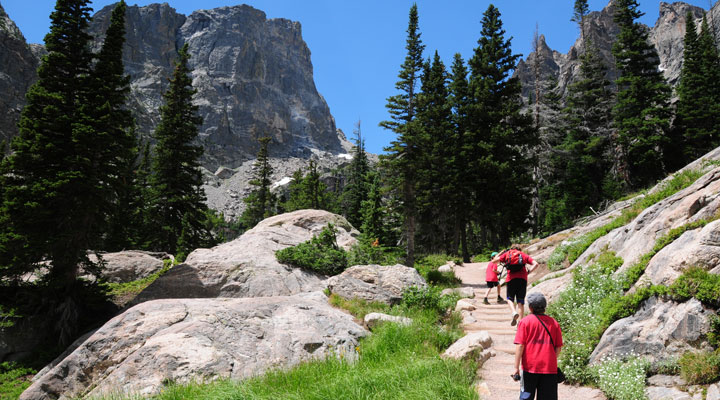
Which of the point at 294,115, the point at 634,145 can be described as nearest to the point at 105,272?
the point at 634,145

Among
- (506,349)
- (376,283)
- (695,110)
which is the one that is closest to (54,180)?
(376,283)

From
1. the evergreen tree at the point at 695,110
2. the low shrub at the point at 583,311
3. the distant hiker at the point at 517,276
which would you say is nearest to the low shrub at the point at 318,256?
the distant hiker at the point at 517,276

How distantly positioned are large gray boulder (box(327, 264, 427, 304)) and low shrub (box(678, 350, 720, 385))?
686 cm

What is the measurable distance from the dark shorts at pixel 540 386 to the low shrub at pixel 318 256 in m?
11.3

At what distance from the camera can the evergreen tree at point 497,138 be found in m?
25.5

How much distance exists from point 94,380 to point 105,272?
38.4ft

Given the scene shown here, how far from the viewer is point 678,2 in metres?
104

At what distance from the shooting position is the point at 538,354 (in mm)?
4406

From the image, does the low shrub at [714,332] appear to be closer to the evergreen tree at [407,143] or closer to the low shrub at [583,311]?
the low shrub at [583,311]

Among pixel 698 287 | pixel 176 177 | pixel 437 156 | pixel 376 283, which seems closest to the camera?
pixel 698 287

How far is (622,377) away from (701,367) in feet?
3.00

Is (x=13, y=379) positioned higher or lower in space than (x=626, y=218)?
lower

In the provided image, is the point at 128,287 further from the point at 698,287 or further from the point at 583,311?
the point at 698,287

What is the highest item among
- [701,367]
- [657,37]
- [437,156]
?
[657,37]
